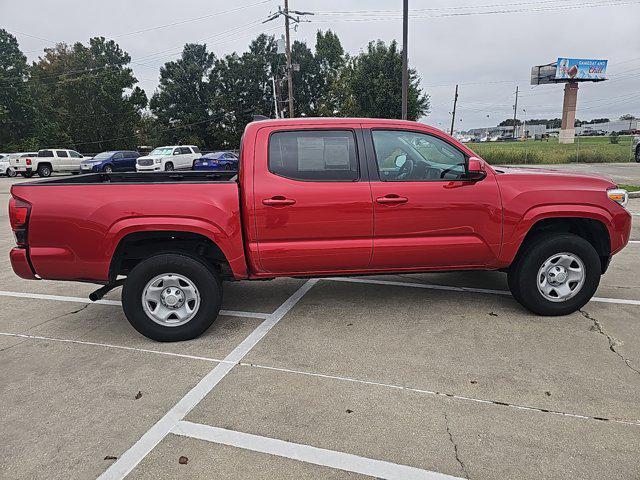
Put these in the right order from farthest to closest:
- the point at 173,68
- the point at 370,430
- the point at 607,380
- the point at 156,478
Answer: the point at 173,68 < the point at 607,380 < the point at 370,430 < the point at 156,478

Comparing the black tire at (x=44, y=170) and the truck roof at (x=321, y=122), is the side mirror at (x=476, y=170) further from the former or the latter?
the black tire at (x=44, y=170)

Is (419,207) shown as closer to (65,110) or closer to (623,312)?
(623,312)

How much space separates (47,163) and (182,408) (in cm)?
2970

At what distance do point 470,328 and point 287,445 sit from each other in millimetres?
2260

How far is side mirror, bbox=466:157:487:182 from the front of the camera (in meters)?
4.04

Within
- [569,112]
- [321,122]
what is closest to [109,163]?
[321,122]

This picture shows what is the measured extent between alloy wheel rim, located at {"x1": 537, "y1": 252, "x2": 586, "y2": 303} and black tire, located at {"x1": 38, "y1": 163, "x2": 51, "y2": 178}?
30.2 m

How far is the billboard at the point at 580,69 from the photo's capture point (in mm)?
69319

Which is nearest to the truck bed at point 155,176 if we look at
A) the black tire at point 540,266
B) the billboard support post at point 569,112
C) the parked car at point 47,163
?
the black tire at point 540,266

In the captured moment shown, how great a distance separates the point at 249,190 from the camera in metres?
3.96

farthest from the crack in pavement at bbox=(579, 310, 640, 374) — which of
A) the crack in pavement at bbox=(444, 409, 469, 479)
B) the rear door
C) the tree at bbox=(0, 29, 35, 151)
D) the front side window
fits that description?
the tree at bbox=(0, 29, 35, 151)

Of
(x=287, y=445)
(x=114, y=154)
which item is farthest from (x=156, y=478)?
(x=114, y=154)

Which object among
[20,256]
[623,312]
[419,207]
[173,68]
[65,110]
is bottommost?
[623,312]

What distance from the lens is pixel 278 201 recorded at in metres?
3.96
